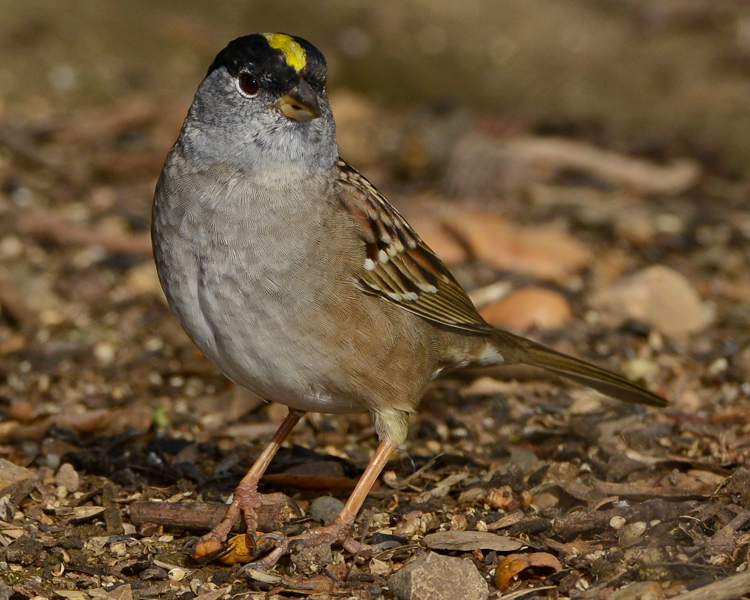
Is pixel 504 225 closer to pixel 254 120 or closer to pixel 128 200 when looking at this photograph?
A: pixel 128 200

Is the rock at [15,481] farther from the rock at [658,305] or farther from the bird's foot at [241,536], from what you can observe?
the rock at [658,305]

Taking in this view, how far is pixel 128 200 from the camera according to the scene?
7.07 metres

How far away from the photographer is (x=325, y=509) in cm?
388

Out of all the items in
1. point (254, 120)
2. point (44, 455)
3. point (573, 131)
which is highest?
point (573, 131)

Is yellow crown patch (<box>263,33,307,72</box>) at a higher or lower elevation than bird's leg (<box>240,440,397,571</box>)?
higher

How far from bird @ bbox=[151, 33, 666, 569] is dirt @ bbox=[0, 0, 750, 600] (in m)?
0.38

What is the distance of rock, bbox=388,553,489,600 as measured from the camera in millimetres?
3152

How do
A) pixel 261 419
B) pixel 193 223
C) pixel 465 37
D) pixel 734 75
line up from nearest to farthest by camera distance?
pixel 193 223, pixel 261 419, pixel 734 75, pixel 465 37

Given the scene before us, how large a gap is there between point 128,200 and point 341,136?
173cm

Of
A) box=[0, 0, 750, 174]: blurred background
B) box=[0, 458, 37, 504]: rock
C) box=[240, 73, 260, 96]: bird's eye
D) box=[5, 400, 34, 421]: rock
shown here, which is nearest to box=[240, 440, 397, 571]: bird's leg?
box=[0, 458, 37, 504]: rock

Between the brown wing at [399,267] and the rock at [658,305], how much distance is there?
1658mm

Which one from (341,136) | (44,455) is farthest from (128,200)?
(44,455)

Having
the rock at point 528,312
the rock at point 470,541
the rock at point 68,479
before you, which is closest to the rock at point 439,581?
the rock at point 470,541

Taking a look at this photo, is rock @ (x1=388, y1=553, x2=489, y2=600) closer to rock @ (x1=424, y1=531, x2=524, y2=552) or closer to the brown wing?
rock @ (x1=424, y1=531, x2=524, y2=552)
